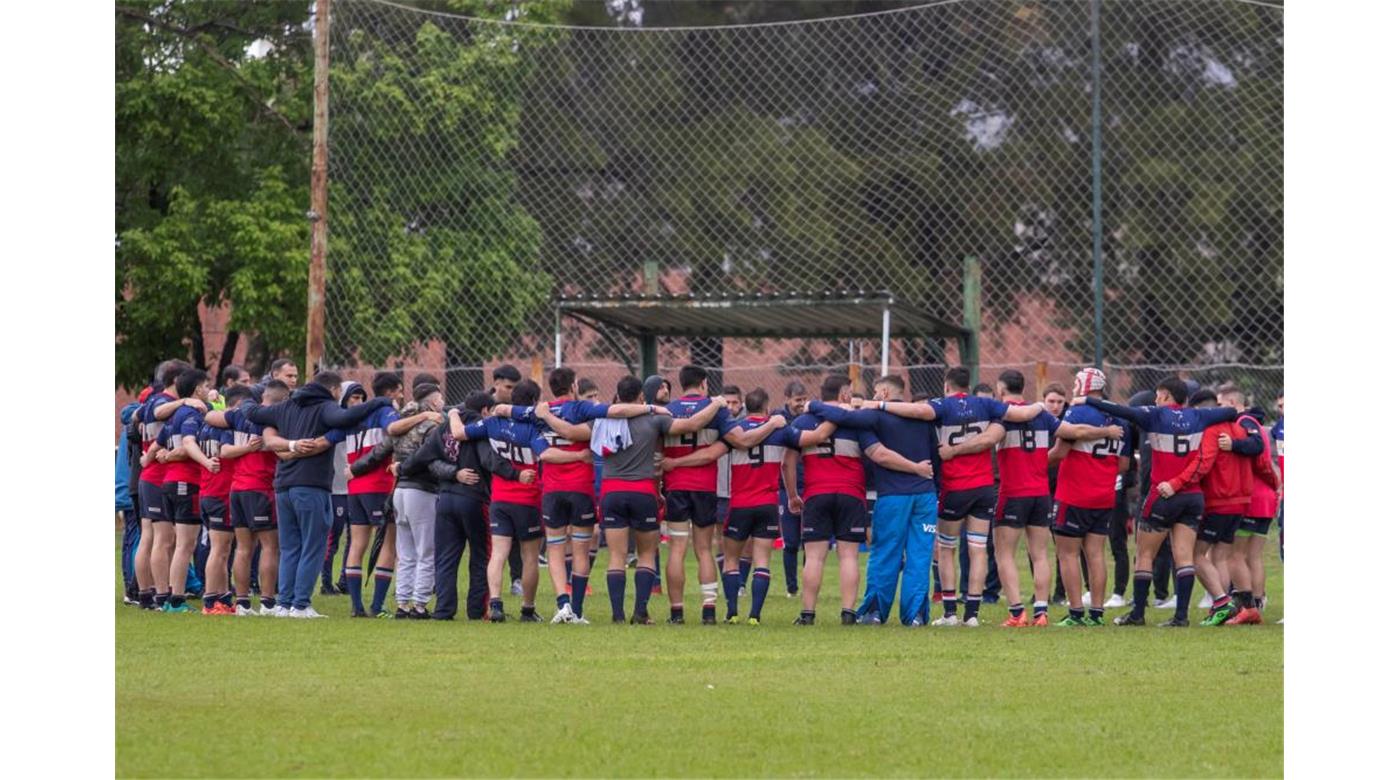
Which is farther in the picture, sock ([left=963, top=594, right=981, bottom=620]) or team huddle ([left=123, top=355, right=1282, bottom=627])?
sock ([left=963, top=594, right=981, bottom=620])

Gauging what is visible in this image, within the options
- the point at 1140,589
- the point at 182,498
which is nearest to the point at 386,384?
the point at 182,498

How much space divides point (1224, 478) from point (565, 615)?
5.28m

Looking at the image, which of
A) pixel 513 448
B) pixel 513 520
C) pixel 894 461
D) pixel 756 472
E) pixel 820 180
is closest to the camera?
pixel 894 461

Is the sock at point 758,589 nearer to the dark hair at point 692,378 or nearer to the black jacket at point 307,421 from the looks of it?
the dark hair at point 692,378

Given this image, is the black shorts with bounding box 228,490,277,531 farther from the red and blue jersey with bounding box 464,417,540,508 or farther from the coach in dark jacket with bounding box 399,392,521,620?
the red and blue jersey with bounding box 464,417,540,508

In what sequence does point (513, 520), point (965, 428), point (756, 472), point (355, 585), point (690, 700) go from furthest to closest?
1. point (355, 585)
2. point (756, 472)
3. point (513, 520)
4. point (965, 428)
5. point (690, 700)

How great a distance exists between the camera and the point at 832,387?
15062mm

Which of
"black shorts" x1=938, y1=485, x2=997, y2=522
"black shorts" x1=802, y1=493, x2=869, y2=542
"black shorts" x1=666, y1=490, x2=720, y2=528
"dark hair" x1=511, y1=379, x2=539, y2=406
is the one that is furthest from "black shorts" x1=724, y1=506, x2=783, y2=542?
"dark hair" x1=511, y1=379, x2=539, y2=406

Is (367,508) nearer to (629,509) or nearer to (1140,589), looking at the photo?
(629,509)

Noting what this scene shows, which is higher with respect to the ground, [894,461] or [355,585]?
[894,461]

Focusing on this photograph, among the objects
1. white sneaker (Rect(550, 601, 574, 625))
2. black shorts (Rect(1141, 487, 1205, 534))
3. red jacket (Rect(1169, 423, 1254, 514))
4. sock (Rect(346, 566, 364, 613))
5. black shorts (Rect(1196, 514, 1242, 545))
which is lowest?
white sneaker (Rect(550, 601, 574, 625))

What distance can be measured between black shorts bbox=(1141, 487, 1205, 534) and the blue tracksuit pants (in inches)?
67.6

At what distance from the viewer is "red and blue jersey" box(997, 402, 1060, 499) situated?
1508cm

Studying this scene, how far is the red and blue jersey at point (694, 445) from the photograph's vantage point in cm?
1503
